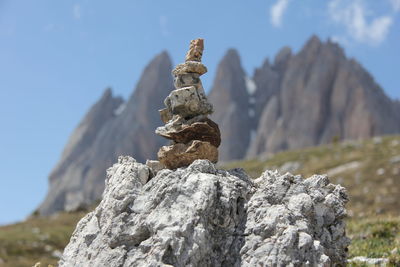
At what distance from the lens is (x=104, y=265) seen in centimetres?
933

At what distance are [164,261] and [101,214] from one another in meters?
2.41

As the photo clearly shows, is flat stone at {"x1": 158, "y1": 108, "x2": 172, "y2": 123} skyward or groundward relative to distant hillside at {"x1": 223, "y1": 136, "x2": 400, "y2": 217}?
groundward

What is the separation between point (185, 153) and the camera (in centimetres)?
1162

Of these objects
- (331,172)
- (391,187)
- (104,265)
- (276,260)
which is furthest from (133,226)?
(331,172)

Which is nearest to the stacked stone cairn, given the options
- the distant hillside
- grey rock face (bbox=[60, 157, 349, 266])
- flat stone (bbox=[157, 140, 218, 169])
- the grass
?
flat stone (bbox=[157, 140, 218, 169])

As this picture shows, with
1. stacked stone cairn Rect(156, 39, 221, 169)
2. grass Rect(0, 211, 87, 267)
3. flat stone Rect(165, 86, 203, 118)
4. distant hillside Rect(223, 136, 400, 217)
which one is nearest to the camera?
stacked stone cairn Rect(156, 39, 221, 169)

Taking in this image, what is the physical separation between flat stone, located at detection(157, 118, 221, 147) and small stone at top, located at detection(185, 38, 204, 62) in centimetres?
194

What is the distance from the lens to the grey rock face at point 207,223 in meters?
8.98

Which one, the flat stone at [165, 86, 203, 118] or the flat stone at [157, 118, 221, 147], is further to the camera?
the flat stone at [165, 86, 203, 118]

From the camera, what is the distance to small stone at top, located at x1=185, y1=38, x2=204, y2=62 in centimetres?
1292

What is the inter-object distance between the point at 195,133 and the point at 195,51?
2.47m

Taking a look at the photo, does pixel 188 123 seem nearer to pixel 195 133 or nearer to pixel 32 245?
pixel 195 133

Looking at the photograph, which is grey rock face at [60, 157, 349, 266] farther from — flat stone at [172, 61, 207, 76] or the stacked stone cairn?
flat stone at [172, 61, 207, 76]

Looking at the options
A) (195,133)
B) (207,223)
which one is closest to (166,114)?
(195,133)
